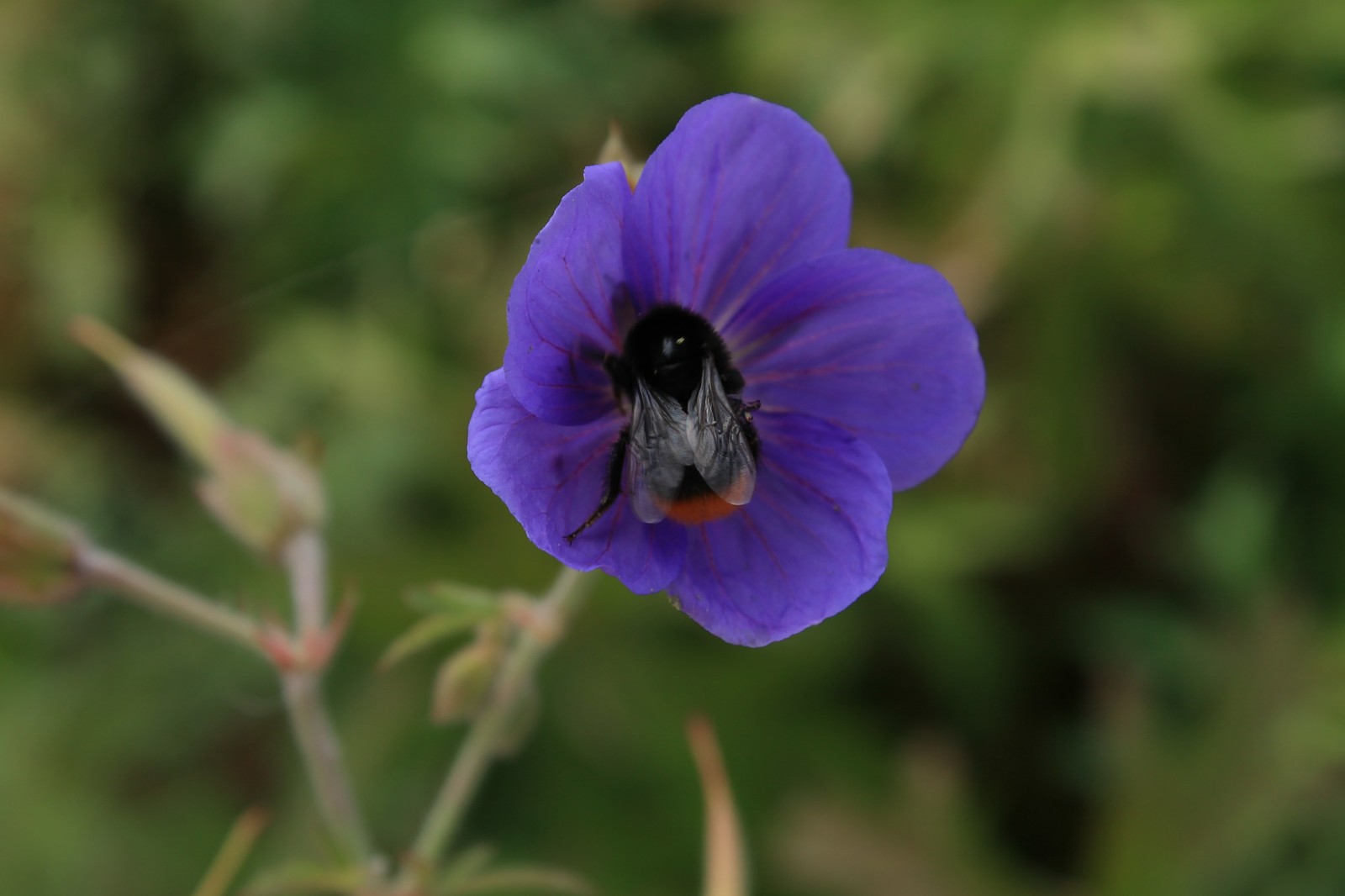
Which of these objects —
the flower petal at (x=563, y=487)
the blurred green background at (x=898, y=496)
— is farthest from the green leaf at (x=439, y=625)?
the blurred green background at (x=898, y=496)

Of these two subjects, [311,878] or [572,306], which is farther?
[311,878]

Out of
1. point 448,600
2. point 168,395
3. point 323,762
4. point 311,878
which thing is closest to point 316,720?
point 323,762

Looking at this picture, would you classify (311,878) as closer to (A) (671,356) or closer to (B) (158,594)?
(B) (158,594)

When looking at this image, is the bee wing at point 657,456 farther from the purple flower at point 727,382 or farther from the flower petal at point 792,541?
the flower petal at point 792,541

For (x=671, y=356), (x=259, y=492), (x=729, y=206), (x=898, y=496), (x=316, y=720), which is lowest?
(x=898, y=496)

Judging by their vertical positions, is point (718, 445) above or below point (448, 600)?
above

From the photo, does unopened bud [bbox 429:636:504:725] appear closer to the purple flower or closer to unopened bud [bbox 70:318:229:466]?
the purple flower
